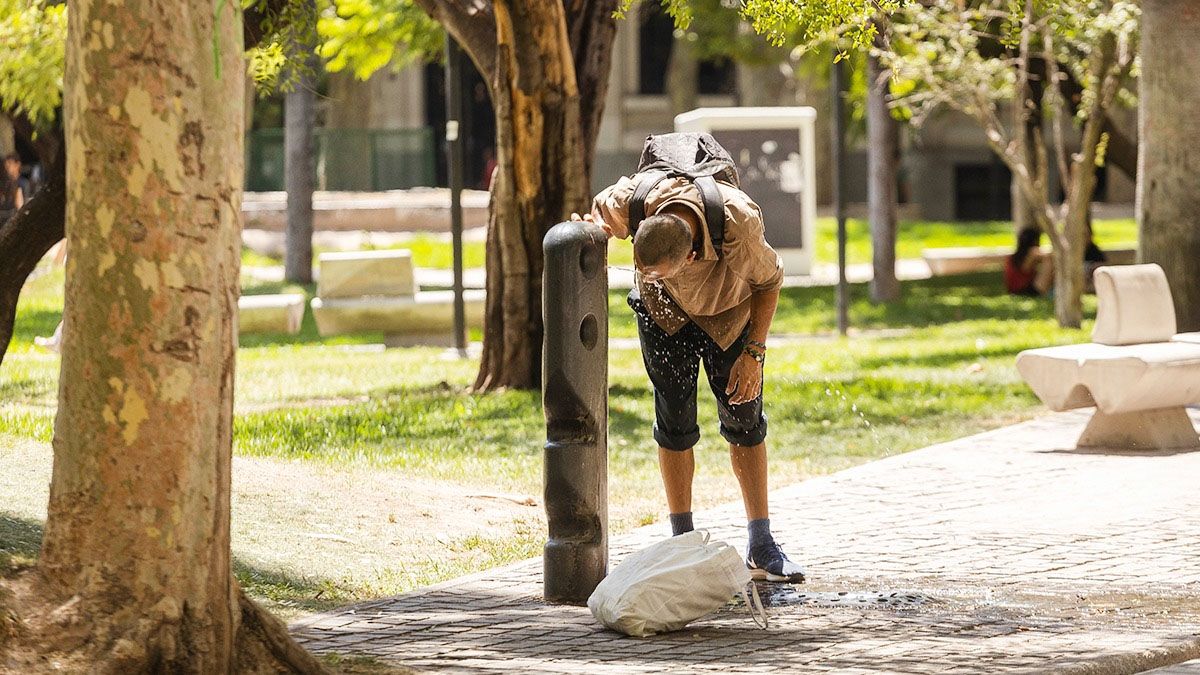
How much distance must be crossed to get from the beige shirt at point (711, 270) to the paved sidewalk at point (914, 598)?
3.19 ft

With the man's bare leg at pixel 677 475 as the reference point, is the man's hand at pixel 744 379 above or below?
above

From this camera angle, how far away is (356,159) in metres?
41.3

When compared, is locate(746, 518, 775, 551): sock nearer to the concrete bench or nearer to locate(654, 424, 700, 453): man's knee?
locate(654, 424, 700, 453): man's knee

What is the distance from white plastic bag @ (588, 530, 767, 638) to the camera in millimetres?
6184

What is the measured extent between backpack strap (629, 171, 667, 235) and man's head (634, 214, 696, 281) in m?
0.29

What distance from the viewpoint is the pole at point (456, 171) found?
17.0 meters

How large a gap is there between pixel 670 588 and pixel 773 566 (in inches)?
39.2

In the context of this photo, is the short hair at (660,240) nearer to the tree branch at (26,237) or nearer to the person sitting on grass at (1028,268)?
the tree branch at (26,237)

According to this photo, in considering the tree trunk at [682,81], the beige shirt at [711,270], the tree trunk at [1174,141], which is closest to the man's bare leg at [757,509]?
the beige shirt at [711,270]

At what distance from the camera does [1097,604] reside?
6.71 m

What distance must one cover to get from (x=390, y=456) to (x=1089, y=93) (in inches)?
443

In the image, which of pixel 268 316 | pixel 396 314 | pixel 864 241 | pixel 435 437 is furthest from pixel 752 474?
pixel 864 241

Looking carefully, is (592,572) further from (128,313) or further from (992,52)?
(992,52)

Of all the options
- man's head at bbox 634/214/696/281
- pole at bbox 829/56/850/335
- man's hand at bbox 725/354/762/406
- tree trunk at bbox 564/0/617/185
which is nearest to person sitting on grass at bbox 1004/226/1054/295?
pole at bbox 829/56/850/335
